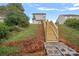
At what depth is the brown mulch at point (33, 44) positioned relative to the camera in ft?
5.05

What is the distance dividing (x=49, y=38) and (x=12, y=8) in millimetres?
428

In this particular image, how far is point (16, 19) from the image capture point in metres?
1.56

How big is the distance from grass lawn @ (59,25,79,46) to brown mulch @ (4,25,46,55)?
183 millimetres

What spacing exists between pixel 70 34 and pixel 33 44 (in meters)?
0.34

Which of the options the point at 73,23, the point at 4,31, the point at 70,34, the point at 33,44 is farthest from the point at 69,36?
the point at 4,31

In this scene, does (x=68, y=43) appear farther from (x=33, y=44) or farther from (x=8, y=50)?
(x=8, y=50)

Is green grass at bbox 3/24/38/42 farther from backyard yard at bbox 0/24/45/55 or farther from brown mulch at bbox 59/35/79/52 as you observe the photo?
brown mulch at bbox 59/35/79/52

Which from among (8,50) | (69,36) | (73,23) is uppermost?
(73,23)

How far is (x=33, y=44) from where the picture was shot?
1.56m

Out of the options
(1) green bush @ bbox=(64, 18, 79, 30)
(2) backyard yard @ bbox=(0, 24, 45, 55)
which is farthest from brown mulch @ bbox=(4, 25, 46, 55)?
(1) green bush @ bbox=(64, 18, 79, 30)

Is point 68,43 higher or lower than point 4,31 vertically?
lower

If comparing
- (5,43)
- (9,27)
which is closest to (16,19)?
(9,27)

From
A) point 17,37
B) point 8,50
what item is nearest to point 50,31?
point 17,37

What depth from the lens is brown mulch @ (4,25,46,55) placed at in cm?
154
